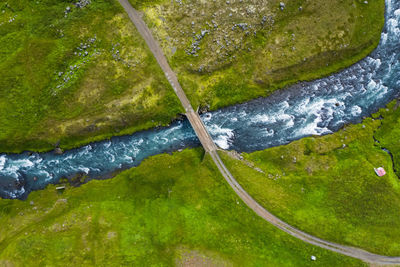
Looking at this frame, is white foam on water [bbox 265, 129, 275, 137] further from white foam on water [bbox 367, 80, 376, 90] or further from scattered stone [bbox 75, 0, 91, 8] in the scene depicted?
scattered stone [bbox 75, 0, 91, 8]

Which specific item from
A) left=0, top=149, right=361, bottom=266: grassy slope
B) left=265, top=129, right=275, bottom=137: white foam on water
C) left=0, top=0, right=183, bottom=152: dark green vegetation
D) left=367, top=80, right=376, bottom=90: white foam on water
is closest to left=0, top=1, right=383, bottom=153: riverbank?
left=0, top=0, right=183, bottom=152: dark green vegetation

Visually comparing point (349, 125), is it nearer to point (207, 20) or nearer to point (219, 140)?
point (219, 140)

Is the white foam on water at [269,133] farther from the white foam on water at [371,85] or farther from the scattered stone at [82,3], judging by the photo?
the scattered stone at [82,3]

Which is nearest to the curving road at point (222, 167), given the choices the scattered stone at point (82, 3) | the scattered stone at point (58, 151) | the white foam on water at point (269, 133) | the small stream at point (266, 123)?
the small stream at point (266, 123)

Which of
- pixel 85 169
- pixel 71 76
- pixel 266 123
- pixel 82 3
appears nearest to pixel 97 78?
pixel 71 76

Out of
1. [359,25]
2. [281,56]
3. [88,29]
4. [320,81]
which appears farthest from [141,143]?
[359,25]

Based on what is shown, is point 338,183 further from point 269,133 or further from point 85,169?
point 85,169

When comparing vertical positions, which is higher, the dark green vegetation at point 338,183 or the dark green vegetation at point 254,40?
the dark green vegetation at point 254,40
